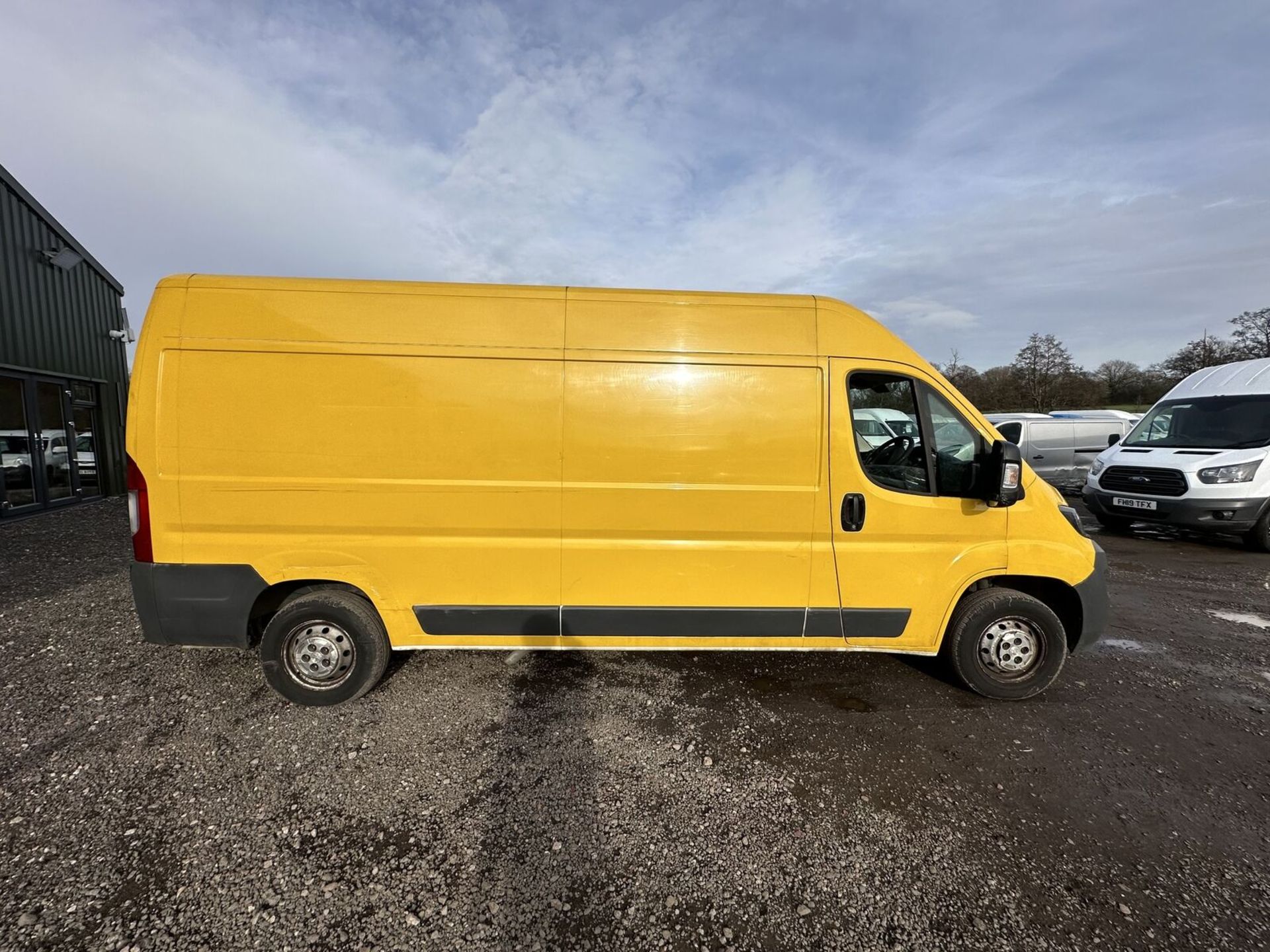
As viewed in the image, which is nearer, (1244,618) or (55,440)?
(1244,618)

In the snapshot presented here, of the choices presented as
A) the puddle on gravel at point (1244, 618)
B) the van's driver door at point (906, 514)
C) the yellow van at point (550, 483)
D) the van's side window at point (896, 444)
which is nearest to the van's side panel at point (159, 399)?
the yellow van at point (550, 483)

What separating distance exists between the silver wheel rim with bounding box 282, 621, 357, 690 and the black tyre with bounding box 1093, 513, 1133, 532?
33.7ft

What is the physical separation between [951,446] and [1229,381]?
27.5ft

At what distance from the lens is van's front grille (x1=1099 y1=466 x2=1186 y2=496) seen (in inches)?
286

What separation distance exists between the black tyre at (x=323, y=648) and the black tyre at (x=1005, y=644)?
344cm

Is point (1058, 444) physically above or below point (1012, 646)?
above

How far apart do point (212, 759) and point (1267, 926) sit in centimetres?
440

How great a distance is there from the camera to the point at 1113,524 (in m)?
8.60

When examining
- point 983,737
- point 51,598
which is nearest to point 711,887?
point 983,737

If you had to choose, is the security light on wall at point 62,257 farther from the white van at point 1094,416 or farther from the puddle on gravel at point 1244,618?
the white van at point 1094,416

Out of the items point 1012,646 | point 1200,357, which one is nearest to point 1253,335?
point 1200,357

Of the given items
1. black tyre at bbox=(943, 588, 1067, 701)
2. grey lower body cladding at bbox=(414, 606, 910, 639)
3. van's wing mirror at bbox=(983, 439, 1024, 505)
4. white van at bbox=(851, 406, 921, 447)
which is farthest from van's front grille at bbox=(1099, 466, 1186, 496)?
grey lower body cladding at bbox=(414, 606, 910, 639)

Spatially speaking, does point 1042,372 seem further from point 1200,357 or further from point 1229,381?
point 1229,381

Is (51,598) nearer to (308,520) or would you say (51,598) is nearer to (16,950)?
(308,520)
